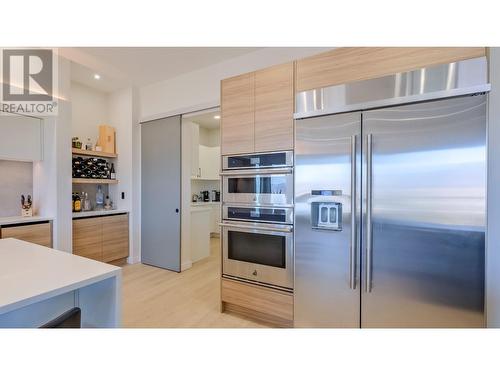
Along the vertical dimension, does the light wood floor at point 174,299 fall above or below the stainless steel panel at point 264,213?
below

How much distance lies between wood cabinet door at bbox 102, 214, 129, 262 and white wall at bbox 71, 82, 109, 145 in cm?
143

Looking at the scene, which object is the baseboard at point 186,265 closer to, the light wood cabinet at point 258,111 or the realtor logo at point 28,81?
the light wood cabinet at point 258,111

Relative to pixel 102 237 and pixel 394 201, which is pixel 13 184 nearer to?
pixel 102 237

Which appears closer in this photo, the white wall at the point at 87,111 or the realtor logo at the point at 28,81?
the realtor logo at the point at 28,81

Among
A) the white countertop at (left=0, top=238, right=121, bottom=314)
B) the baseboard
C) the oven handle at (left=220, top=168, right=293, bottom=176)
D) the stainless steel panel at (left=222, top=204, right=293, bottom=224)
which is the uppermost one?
the oven handle at (left=220, top=168, right=293, bottom=176)

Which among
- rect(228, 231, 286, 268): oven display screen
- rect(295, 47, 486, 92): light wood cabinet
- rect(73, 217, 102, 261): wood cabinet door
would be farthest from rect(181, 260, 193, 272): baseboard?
rect(295, 47, 486, 92): light wood cabinet

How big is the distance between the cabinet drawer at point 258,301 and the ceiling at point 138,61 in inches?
102

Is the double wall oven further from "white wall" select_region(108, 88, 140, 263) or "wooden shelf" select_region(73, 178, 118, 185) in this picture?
"wooden shelf" select_region(73, 178, 118, 185)

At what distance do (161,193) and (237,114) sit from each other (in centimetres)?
202

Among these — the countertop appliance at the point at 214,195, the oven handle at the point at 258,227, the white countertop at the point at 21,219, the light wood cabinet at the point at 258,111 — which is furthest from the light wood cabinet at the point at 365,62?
the countertop appliance at the point at 214,195

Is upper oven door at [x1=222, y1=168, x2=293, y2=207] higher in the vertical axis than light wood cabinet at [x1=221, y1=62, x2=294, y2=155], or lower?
lower

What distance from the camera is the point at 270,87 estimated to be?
1.99m

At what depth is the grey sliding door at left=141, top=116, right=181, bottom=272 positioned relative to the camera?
3.38 metres

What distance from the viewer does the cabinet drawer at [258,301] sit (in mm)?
1895
